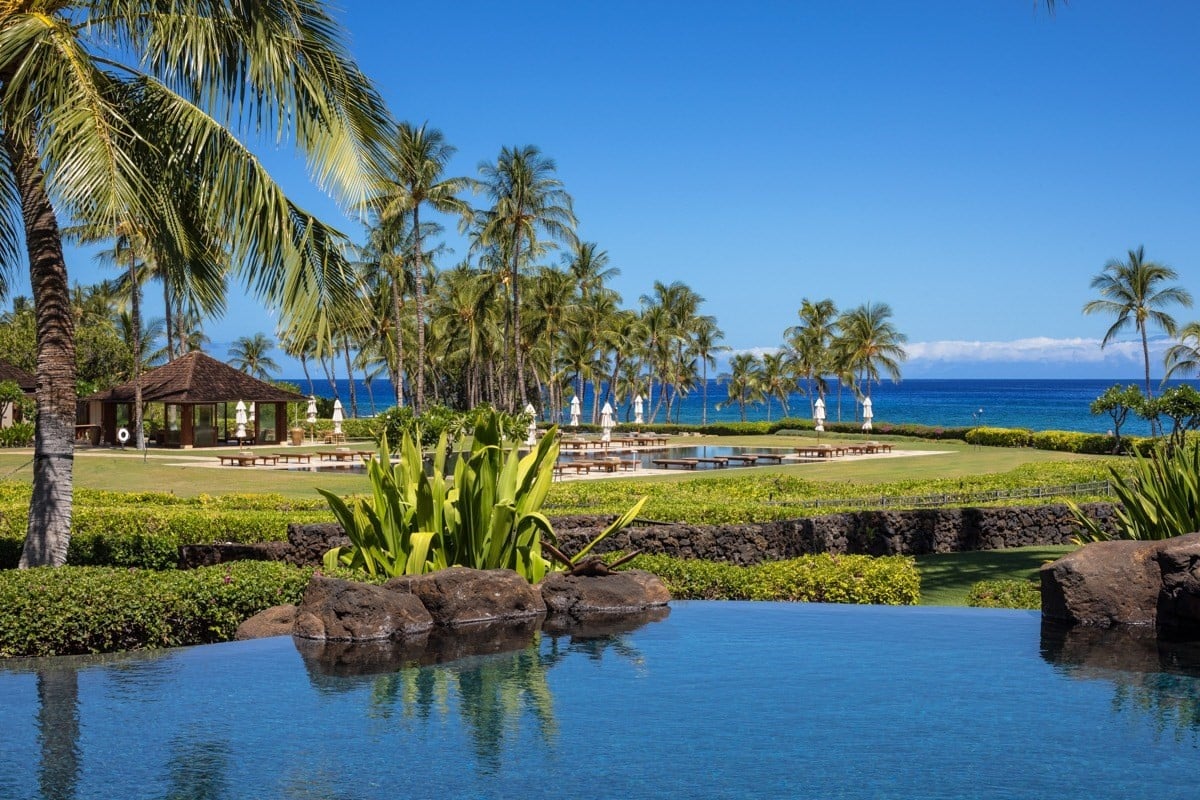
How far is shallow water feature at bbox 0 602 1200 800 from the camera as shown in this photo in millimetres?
5348

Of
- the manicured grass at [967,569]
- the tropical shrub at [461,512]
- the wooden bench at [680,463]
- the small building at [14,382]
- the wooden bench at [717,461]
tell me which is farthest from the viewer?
the small building at [14,382]

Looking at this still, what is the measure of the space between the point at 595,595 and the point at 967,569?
286 inches

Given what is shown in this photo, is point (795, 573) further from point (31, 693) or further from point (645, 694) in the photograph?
point (31, 693)

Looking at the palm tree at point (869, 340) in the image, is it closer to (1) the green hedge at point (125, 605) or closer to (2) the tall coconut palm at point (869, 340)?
(2) the tall coconut palm at point (869, 340)

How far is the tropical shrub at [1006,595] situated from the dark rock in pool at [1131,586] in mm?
1923

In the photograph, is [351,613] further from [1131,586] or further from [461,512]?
[1131,586]

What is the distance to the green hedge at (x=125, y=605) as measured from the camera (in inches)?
324

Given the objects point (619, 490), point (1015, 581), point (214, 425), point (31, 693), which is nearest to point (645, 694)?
point (31, 693)

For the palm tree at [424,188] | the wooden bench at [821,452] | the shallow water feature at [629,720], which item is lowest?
the shallow water feature at [629,720]

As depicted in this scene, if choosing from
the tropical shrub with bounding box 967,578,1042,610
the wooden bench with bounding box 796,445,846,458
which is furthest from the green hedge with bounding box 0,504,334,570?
the wooden bench with bounding box 796,445,846,458

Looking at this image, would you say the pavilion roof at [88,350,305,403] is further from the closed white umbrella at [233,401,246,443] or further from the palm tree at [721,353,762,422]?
the palm tree at [721,353,762,422]

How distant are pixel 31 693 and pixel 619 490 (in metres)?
14.9

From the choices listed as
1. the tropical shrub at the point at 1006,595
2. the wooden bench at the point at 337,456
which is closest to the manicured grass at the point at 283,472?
the wooden bench at the point at 337,456

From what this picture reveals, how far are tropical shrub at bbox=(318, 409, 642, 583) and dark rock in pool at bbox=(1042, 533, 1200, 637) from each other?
3632 mm
